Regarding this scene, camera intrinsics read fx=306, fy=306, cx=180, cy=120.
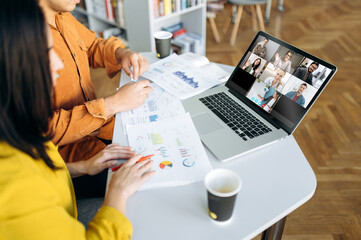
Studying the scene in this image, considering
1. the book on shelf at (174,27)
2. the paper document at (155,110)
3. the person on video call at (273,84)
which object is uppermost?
the person on video call at (273,84)

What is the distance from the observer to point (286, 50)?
3.32ft

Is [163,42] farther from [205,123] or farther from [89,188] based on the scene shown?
[89,188]

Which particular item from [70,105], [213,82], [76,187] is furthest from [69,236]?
[213,82]

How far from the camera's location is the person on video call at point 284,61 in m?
1.00

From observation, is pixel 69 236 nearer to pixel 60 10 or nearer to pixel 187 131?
pixel 187 131

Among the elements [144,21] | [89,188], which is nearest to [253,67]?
[89,188]

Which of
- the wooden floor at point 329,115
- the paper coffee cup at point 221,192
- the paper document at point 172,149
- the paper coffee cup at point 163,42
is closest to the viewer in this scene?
the paper coffee cup at point 221,192

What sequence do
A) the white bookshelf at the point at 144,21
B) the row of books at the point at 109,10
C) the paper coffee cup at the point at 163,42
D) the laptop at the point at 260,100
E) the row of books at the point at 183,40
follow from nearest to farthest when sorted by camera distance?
the laptop at the point at 260,100 < the paper coffee cup at the point at 163,42 < the white bookshelf at the point at 144,21 < the row of books at the point at 109,10 < the row of books at the point at 183,40

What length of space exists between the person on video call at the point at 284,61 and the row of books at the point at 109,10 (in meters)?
1.92

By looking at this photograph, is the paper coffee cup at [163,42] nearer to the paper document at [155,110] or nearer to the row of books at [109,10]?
the paper document at [155,110]

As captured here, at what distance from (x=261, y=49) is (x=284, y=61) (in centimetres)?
11

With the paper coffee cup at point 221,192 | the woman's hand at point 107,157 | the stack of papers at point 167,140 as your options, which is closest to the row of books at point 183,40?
the stack of papers at point 167,140

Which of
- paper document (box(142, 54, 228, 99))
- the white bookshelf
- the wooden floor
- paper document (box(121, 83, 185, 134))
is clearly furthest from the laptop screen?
the white bookshelf

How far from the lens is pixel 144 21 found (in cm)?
244
